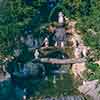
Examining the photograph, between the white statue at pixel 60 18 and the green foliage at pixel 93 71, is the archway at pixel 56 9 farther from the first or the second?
the green foliage at pixel 93 71

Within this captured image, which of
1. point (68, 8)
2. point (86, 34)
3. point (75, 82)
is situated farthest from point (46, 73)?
point (68, 8)

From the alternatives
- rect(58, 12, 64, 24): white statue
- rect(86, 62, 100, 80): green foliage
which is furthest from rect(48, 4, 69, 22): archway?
rect(86, 62, 100, 80): green foliage

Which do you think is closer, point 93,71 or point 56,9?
point 93,71

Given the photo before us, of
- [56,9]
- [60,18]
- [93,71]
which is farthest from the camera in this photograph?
[56,9]

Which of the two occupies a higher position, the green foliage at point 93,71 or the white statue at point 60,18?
the white statue at point 60,18

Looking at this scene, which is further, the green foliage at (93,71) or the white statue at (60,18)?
the white statue at (60,18)

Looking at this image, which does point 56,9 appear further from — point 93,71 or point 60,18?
point 93,71

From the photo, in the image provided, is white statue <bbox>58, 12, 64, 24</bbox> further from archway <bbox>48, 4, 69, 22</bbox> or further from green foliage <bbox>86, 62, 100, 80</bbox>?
green foliage <bbox>86, 62, 100, 80</bbox>

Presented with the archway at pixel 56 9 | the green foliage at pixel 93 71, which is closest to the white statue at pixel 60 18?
the archway at pixel 56 9

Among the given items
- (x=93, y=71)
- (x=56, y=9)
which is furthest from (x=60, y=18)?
(x=93, y=71)

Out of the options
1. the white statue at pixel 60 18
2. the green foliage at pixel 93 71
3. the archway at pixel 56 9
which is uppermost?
the archway at pixel 56 9

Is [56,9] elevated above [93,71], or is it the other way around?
[56,9]
